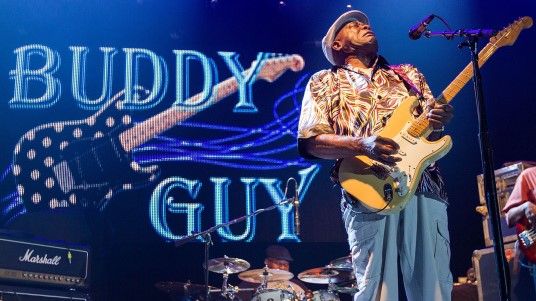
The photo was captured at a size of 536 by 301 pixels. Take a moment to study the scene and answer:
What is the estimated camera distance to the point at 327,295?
7637mm

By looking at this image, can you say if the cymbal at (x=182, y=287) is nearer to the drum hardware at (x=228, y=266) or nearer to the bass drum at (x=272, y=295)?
the drum hardware at (x=228, y=266)

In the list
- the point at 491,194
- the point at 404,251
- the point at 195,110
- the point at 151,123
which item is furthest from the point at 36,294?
the point at 491,194

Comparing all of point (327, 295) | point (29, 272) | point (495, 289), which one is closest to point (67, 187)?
point (29, 272)

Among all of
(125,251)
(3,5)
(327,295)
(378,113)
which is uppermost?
(3,5)

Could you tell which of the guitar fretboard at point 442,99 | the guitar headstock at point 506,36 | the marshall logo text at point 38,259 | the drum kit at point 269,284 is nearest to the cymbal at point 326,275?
the drum kit at point 269,284

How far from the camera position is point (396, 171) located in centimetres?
308

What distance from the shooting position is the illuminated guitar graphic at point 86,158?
7.36 m

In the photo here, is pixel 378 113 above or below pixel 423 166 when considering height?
above

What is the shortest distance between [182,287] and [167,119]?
1.88m

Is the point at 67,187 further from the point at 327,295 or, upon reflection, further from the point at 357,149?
the point at 357,149

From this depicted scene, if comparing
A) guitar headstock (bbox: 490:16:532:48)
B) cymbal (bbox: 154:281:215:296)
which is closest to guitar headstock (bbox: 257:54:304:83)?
cymbal (bbox: 154:281:215:296)

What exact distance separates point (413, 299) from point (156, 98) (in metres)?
5.23

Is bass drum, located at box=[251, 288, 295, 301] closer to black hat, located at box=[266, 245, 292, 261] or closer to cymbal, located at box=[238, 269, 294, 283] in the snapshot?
cymbal, located at box=[238, 269, 294, 283]

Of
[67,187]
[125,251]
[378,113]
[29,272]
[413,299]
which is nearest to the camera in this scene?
[413,299]
